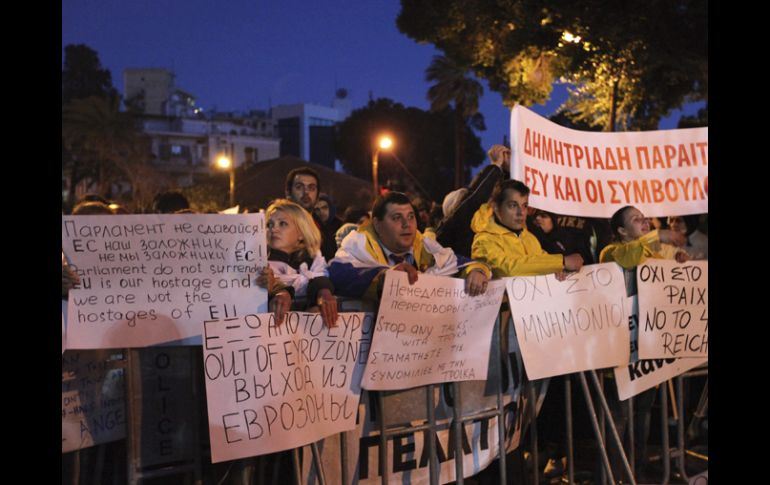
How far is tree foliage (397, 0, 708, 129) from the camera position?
13.1 metres

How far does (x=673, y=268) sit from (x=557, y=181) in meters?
0.92

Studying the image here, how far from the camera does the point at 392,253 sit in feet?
14.9

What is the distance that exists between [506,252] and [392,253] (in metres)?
0.70

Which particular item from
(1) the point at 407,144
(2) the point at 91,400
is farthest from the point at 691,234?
(1) the point at 407,144

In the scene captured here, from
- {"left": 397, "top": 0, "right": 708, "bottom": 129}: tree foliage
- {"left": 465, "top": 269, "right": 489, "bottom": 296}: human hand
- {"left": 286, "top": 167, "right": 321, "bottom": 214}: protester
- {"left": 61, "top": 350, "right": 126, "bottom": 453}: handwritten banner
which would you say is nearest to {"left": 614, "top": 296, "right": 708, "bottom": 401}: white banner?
{"left": 465, "top": 269, "right": 489, "bottom": 296}: human hand

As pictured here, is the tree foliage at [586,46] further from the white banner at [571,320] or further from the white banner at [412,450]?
the white banner at [412,450]

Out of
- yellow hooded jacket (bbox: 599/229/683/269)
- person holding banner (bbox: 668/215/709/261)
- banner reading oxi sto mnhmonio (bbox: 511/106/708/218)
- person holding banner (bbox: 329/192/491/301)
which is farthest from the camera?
person holding banner (bbox: 668/215/709/261)

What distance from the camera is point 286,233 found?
453 cm

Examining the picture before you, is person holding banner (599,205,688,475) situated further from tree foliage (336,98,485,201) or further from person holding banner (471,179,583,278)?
tree foliage (336,98,485,201)

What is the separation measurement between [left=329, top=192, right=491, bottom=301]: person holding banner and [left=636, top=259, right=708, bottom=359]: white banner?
1.20 metres

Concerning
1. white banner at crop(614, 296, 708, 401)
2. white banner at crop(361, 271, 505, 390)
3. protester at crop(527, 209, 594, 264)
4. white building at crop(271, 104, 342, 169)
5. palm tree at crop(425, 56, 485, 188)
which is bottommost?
white banner at crop(614, 296, 708, 401)

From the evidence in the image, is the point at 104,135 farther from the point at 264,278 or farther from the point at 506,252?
the point at 264,278

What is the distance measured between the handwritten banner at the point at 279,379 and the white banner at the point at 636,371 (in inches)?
71.0

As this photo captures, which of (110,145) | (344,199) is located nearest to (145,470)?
(344,199)
